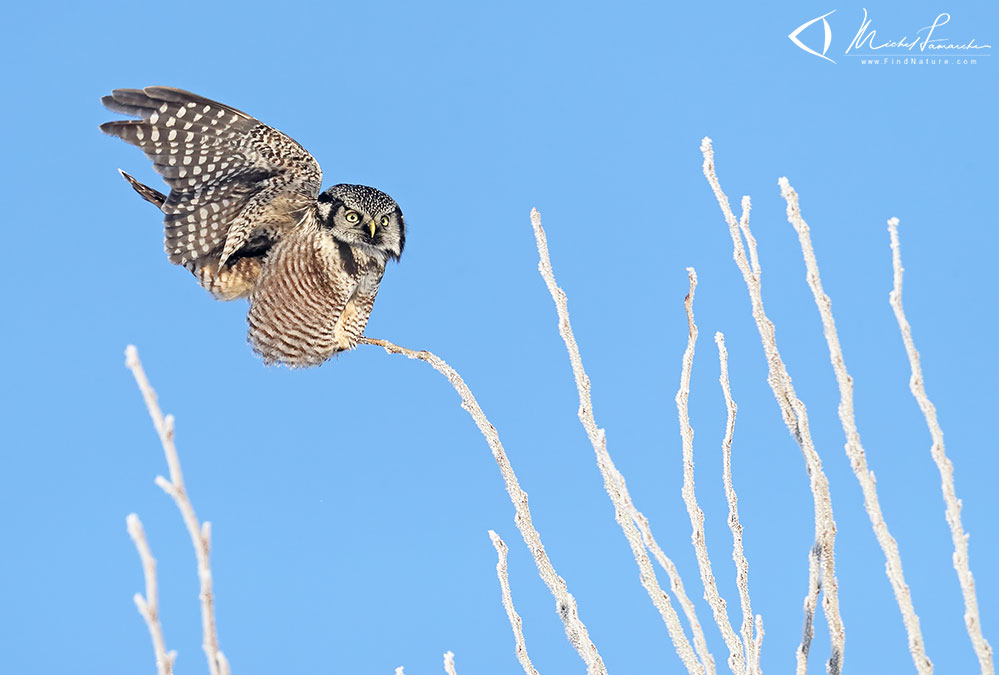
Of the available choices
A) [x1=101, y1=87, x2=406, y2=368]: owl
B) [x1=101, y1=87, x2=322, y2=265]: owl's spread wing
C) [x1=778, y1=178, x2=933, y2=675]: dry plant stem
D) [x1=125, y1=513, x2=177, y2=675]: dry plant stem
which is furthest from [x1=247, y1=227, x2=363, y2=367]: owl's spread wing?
[x1=125, y1=513, x2=177, y2=675]: dry plant stem

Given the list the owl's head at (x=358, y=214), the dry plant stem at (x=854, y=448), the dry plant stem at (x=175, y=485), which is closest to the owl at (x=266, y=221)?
the owl's head at (x=358, y=214)

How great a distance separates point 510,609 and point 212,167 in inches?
90.8

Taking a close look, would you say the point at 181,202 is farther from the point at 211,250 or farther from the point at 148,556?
the point at 148,556

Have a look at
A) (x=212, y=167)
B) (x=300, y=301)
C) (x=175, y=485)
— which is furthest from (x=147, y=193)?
(x=175, y=485)

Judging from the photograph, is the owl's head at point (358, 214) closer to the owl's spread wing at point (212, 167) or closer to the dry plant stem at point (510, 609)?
the owl's spread wing at point (212, 167)

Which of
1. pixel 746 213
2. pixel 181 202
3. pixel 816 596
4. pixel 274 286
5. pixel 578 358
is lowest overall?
pixel 816 596

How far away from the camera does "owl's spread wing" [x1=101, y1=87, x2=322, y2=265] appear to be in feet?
10.8

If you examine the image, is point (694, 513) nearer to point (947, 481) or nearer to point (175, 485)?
point (947, 481)

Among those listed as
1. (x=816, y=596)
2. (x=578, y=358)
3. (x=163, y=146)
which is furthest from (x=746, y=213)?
(x=163, y=146)

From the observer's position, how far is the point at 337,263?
338cm

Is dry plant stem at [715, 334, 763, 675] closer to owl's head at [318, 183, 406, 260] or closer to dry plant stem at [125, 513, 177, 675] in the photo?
dry plant stem at [125, 513, 177, 675]

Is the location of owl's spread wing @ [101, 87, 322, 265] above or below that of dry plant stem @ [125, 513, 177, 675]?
above

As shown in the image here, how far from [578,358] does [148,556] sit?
2.53 feet

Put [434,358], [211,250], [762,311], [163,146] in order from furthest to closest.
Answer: [211,250] → [163,146] → [434,358] → [762,311]
